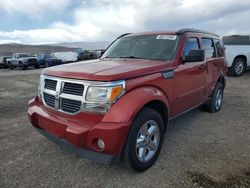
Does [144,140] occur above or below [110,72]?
below

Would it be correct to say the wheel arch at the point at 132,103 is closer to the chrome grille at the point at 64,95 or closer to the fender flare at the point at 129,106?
the fender flare at the point at 129,106

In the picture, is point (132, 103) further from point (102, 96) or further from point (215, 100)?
point (215, 100)

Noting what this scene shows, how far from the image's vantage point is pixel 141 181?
2.84 metres

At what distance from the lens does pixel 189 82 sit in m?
3.92

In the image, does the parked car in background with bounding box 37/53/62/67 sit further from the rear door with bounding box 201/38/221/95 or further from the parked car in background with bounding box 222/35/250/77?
the rear door with bounding box 201/38/221/95

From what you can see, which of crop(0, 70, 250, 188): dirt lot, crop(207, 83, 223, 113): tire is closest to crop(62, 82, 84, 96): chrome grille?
crop(0, 70, 250, 188): dirt lot

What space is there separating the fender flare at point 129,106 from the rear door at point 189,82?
A: 93 cm

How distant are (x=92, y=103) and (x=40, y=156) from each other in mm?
1473

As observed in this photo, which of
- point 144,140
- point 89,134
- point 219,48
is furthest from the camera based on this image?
point 219,48

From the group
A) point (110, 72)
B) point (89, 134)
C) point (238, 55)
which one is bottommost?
point (89, 134)

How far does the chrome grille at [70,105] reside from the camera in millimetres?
2744

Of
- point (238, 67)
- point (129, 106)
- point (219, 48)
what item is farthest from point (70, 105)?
point (238, 67)

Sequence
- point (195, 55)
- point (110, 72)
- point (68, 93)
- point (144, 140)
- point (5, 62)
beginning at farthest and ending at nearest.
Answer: point (5, 62) → point (195, 55) → point (144, 140) → point (68, 93) → point (110, 72)

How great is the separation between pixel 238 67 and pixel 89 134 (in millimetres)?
10599
